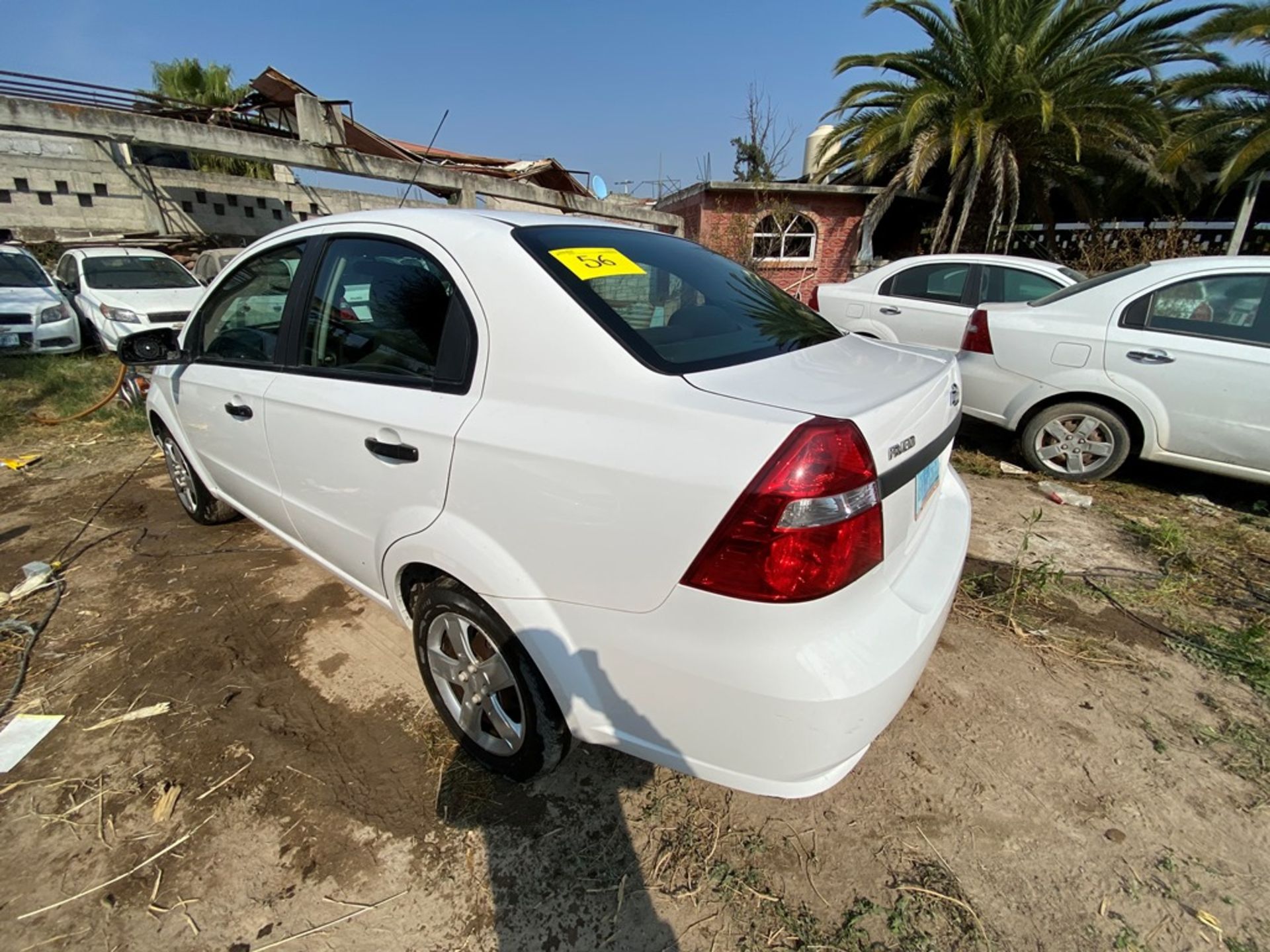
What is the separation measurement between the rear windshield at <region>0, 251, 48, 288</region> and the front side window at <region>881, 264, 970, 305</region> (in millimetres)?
11200

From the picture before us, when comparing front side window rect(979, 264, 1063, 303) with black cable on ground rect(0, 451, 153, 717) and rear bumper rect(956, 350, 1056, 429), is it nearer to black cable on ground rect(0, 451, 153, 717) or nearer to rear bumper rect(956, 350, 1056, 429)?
rear bumper rect(956, 350, 1056, 429)

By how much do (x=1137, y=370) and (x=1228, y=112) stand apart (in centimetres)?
1115

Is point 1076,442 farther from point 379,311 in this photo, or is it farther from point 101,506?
point 101,506

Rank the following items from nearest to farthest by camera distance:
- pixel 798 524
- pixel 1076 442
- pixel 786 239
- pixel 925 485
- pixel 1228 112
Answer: pixel 798 524 < pixel 925 485 < pixel 1076 442 < pixel 1228 112 < pixel 786 239

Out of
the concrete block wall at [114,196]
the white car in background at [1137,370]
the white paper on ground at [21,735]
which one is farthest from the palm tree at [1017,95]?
the white paper on ground at [21,735]

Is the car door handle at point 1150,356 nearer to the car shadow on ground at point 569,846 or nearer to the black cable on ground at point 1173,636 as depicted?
the black cable on ground at point 1173,636

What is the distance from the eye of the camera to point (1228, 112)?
10312 mm

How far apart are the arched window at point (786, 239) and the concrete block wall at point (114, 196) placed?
8596mm

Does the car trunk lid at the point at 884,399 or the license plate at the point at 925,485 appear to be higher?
the car trunk lid at the point at 884,399

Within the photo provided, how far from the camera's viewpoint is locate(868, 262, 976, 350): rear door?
529 centimetres

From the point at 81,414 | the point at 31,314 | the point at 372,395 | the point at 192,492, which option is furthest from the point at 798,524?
the point at 31,314

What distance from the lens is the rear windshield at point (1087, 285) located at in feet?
13.2

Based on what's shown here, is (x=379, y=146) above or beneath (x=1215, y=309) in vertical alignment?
above

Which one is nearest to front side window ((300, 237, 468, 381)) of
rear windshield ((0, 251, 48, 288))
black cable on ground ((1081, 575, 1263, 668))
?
black cable on ground ((1081, 575, 1263, 668))
